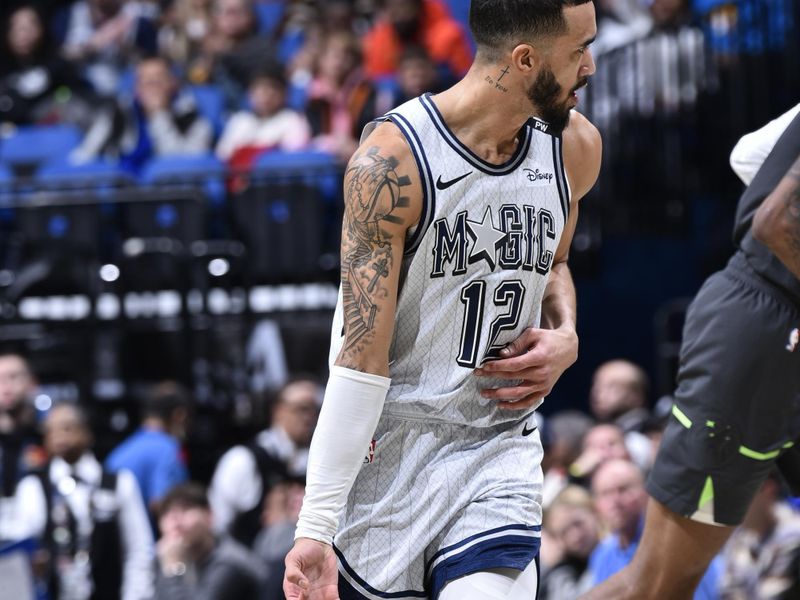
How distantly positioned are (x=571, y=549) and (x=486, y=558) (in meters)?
3.47

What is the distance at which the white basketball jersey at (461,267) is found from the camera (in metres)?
3.21

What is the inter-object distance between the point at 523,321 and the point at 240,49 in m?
8.75

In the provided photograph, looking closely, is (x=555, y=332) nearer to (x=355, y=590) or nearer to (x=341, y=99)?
(x=355, y=590)

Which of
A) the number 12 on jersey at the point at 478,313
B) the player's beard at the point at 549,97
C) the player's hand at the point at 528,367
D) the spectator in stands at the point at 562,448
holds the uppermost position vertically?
the player's beard at the point at 549,97

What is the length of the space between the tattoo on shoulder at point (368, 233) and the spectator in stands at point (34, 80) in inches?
353

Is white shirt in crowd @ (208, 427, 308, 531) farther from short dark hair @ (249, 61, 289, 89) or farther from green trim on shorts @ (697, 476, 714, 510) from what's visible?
green trim on shorts @ (697, 476, 714, 510)

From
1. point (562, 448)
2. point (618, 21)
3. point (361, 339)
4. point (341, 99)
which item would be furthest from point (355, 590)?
point (618, 21)

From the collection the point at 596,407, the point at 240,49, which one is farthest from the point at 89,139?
the point at 596,407

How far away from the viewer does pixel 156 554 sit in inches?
289

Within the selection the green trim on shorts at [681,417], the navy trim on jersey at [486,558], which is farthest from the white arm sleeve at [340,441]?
the green trim on shorts at [681,417]

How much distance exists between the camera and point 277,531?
7137 mm

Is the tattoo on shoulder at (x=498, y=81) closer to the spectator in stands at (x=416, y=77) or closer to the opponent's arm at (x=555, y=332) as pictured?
the opponent's arm at (x=555, y=332)

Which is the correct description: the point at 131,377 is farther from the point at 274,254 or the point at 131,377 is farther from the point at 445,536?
the point at 445,536

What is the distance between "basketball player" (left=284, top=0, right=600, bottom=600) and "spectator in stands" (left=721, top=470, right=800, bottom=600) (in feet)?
8.91
